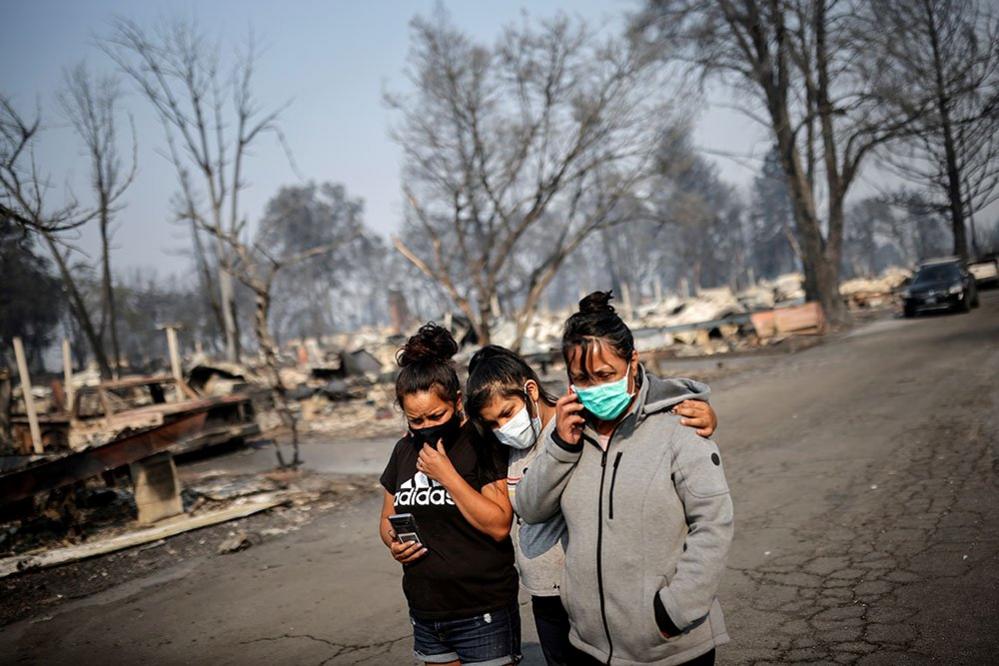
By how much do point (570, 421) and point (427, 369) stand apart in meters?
0.74

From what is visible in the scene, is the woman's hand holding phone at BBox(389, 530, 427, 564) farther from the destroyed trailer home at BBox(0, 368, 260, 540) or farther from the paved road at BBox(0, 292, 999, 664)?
the destroyed trailer home at BBox(0, 368, 260, 540)

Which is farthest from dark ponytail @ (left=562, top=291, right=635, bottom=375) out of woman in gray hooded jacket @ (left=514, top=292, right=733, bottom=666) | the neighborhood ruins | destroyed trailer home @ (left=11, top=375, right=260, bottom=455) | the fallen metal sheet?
destroyed trailer home @ (left=11, top=375, right=260, bottom=455)

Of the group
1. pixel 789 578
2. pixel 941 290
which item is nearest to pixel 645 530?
pixel 789 578

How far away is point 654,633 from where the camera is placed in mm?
1833

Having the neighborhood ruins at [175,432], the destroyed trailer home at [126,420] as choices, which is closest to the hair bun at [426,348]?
the neighborhood ruins at [175,432]

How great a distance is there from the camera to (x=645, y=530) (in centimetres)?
187

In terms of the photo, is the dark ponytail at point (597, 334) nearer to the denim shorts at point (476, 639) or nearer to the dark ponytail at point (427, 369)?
the dark ponytail at point (427, 369)

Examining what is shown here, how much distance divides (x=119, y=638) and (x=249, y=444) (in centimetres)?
997

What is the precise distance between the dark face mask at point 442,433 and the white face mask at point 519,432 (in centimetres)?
15

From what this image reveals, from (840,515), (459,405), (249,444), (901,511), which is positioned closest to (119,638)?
(459,405)

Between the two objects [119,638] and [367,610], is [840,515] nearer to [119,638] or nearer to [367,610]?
[367,610]

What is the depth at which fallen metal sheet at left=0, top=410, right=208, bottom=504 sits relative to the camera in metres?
6.50

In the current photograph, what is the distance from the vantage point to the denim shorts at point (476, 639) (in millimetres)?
2270

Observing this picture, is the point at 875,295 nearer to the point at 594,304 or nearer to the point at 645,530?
the point at 594,304
